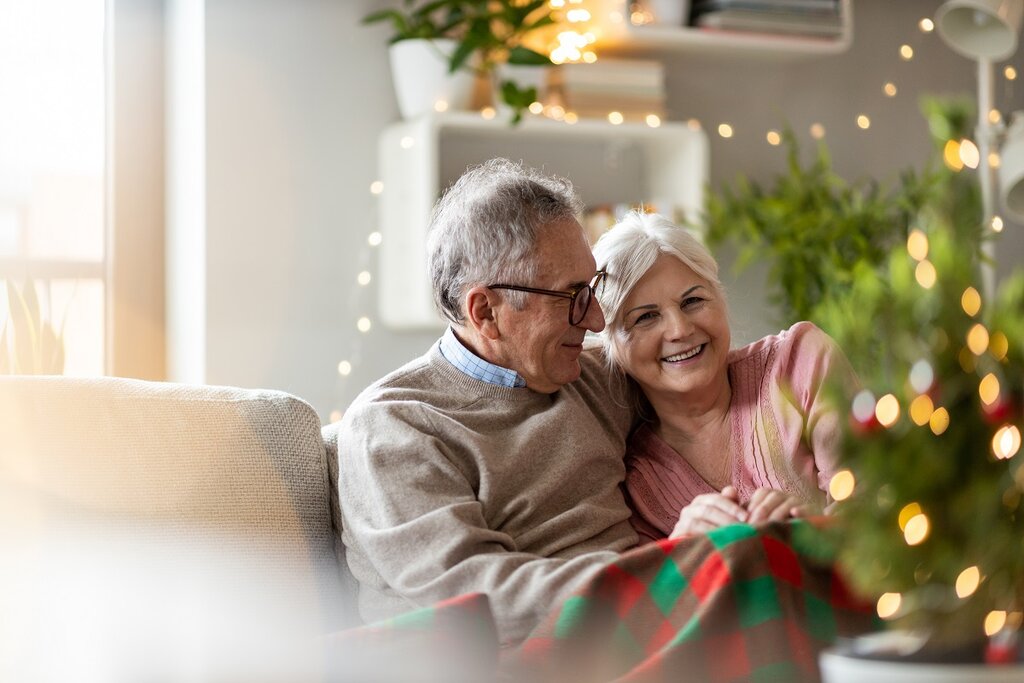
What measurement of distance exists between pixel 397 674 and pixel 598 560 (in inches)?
12.0

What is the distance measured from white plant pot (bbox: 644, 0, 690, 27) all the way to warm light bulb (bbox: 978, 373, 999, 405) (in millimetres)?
2440

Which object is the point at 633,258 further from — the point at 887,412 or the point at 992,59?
the point at 992,59

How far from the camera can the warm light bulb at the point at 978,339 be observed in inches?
29.5

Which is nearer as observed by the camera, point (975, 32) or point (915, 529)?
point (915, 529)

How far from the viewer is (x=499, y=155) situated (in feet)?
9.95

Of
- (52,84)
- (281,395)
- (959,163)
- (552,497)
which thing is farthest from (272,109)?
(959,163)

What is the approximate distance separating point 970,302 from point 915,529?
14 cm

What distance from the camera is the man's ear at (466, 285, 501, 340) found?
171 cm

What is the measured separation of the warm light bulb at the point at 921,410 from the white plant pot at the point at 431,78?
85.1 inches

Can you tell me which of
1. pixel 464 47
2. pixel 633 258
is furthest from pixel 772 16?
pixel 633 258

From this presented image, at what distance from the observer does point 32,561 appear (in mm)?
1367

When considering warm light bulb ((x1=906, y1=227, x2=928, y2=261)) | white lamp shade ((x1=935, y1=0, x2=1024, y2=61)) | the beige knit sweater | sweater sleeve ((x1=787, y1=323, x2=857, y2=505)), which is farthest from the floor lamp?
warm light bulb ((x1=906, y1=227, x2=928, y2=261))

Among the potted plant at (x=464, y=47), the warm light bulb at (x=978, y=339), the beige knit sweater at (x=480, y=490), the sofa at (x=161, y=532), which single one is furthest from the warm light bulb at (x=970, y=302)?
the potted plant at (x=464, y=47)

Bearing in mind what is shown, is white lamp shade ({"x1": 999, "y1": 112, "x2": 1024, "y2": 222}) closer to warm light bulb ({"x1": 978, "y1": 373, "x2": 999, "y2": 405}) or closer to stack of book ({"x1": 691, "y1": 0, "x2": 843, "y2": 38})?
stack of book ({"x1": 691, "y1": 0, "x2": 843, "y2": 38})
